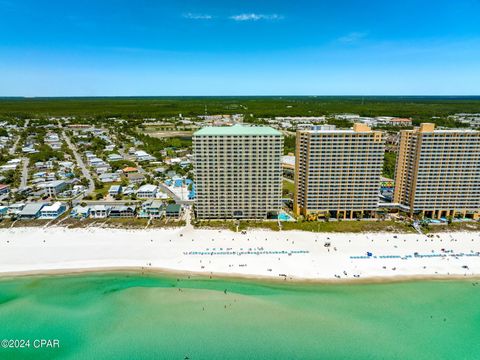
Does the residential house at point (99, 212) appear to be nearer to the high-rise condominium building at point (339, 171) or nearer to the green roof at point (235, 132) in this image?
the green roof at point (235, 132)

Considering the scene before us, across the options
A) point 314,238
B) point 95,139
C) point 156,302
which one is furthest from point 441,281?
point 95,139

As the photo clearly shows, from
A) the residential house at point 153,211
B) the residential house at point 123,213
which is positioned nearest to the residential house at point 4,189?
the residential house at point 123,213

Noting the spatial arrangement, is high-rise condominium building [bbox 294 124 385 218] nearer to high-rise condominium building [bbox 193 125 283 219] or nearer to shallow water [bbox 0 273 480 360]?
high-rise condominium building [bbox 193 125 283 219]

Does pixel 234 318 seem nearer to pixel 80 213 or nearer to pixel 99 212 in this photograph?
pixel 99 212

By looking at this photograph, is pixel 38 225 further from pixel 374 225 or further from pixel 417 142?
pixel 417 142

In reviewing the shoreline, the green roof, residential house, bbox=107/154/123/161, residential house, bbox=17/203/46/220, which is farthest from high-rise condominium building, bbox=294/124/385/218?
residential house, bbox=107/154/123/161

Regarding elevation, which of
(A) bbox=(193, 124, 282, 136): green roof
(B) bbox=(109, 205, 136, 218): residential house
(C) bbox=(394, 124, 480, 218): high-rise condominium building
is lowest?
(B) bbox=(109, 205, 136, 218): residential house
